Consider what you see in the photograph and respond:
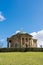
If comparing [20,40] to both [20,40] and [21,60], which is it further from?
[21,60]

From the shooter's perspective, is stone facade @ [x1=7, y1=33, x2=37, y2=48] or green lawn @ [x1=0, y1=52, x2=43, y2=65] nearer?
green lawn @ [x1=0, y1=52, x2=43, y2=65]

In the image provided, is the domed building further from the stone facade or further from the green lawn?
the green lawn

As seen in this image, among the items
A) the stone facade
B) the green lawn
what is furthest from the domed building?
the green lawn

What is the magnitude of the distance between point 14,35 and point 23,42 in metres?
5.44

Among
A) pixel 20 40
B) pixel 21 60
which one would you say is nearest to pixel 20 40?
pixel 20 40

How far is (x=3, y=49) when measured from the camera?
5716 centimetres

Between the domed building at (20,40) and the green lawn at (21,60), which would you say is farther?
the domed building at (20,40)

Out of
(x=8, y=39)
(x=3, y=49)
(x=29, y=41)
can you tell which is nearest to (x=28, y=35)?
(x=29, y=41)

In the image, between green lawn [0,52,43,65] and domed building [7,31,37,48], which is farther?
domed building [7,31,37,48]

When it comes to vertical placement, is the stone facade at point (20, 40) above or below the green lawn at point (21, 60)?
above

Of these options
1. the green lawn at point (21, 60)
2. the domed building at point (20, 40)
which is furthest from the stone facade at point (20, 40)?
the green lawn at point (21, 60)

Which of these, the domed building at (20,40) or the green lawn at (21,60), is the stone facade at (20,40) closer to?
the domed building at (20,40)

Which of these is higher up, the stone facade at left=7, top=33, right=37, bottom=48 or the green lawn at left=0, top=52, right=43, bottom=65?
the stone facade at left=7, top=33, right=37, bottom=48

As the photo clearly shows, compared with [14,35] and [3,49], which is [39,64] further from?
[14,35]
